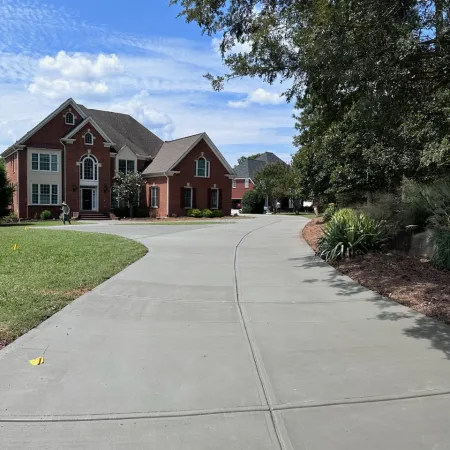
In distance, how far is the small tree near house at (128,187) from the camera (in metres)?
36.3

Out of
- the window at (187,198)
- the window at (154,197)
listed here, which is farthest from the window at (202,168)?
the window at (154,197)

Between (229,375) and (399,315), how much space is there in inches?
117

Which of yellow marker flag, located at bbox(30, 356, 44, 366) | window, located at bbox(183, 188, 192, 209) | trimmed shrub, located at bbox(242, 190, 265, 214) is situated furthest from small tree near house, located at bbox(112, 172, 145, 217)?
yellow marker flag, located at bbox(30, 356, 44, 366)

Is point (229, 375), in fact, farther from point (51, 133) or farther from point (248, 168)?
point (248, 168)

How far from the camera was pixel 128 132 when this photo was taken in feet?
139

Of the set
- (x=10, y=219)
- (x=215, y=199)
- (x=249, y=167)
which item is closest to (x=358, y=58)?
(x=10, y=219)

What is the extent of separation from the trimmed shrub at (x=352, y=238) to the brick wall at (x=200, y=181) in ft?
87.6

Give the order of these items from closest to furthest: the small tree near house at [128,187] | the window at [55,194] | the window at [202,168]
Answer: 1. the window at [55,194]
2. the small tree near house at [128,187]
3. the window at [202,168]

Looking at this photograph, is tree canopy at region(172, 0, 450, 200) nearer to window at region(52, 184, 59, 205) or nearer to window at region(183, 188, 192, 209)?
window at region(183, 188, 192, 209)

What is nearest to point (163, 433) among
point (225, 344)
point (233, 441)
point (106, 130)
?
point (233, 441)

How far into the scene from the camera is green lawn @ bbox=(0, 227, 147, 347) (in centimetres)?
568

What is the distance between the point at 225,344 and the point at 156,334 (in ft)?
2.77

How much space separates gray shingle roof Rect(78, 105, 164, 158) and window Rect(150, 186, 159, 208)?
3.91 metres

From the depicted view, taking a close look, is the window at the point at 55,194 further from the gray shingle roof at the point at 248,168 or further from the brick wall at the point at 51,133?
the gray shingle roof at the point at 248,168
